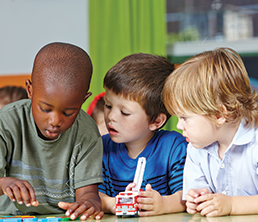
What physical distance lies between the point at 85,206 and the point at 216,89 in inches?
16.5

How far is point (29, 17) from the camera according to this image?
9.57 feet

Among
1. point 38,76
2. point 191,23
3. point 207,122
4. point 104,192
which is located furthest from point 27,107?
point 191,23

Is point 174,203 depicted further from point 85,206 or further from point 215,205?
point 85,206

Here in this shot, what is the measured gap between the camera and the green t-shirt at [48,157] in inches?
33.9

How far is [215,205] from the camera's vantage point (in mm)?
772

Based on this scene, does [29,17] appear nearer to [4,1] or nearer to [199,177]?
[4,1]

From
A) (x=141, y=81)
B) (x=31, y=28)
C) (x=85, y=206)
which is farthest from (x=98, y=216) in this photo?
(x=31, y=28)

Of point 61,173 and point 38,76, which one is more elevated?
point 38,76

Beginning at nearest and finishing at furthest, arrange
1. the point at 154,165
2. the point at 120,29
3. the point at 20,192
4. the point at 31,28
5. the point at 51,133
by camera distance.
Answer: the point at 20,192 → the point at 51,133 → the point at 154,165 → the point at 120,29 → the point at 31,28

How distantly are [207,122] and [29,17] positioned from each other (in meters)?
2.47

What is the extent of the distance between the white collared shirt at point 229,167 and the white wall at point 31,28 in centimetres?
214

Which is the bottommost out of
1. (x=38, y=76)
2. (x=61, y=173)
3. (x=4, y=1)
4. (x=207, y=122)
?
(x=61, y=173)

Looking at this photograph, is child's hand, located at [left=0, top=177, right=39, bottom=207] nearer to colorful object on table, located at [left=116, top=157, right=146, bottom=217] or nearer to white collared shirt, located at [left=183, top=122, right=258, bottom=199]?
colorful object on table, located at [left=116, top=157, right=146, bottom=217]

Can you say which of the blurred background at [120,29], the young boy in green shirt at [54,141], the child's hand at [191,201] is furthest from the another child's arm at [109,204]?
the blurred background at [120,29]
